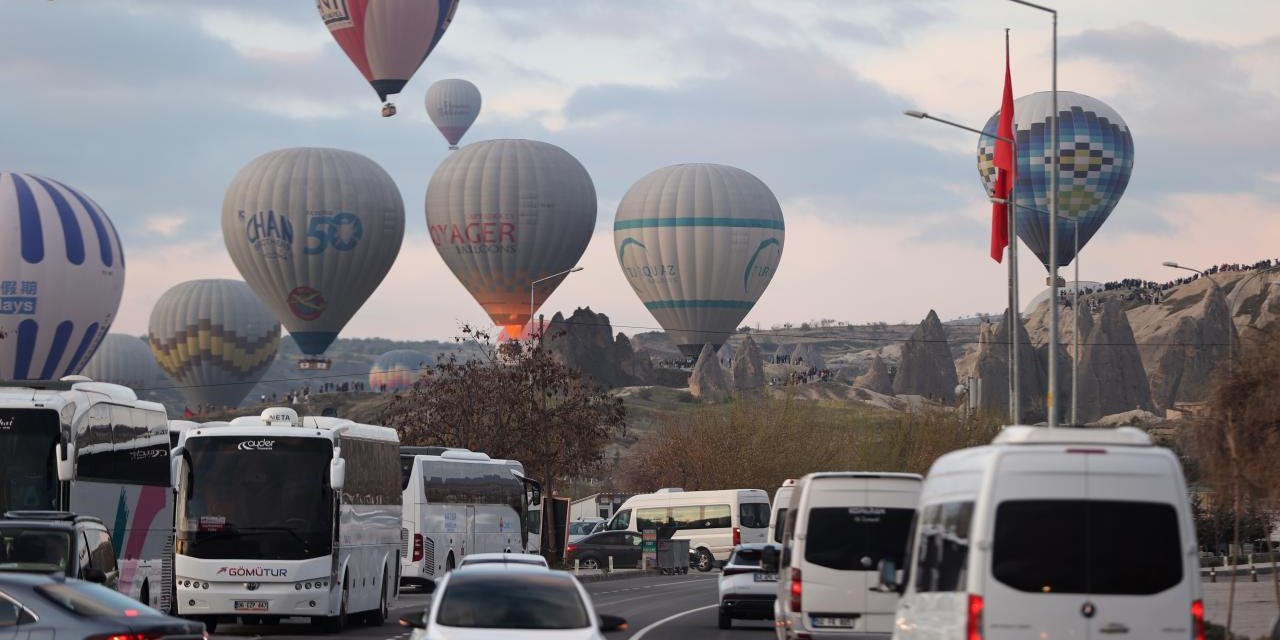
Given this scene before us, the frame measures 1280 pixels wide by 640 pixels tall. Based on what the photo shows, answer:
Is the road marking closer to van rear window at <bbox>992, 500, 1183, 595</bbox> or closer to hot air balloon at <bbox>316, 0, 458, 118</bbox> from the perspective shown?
van rear window at <bbox>992, 500, 1183, 595</bbox>

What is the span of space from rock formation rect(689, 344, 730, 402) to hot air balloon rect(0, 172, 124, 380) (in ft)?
232

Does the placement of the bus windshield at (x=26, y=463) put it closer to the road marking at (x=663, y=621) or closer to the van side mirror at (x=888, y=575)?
the road marking at (x=663, y=621)

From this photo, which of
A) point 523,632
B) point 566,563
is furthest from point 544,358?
point 523,632

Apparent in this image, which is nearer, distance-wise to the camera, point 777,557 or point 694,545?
point 777,557

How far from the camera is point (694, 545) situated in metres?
73.4

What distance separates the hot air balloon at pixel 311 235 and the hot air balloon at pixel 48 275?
29.9 m

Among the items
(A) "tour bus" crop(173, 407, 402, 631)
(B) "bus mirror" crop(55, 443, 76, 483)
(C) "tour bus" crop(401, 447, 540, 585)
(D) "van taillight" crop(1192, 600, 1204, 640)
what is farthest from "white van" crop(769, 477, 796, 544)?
(D) "van taillight" crop(1192, 600, 1204, 640)

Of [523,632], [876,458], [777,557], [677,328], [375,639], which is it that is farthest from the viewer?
[677,328]

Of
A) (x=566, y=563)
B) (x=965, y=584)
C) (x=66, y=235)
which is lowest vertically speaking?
(x=566, y=563)

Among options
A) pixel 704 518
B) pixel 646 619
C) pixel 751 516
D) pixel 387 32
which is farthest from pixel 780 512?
pixel 387 32

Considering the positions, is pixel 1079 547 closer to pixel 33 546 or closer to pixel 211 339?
pixel 33 546

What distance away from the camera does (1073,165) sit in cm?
10706

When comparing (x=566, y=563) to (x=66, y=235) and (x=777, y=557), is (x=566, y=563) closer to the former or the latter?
(x=66, y=235)

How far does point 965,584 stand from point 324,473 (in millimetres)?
17449
